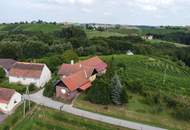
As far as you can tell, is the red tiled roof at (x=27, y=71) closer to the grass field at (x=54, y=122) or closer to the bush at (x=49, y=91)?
the bush at (x=49, y=91)

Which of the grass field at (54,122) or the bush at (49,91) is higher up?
the bush at (49,91)

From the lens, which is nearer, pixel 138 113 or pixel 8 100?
pixel 138 113

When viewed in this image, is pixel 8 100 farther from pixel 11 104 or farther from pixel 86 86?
pixel 86 86

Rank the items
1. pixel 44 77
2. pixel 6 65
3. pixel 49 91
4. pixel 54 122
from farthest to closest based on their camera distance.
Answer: pixel 6 65
pixel 44 77
pixel 49 91
pixel 54 122

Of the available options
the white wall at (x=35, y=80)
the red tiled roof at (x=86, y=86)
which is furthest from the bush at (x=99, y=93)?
the white wall at (x=35, y=80)

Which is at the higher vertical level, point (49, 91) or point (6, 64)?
point (6, 64)

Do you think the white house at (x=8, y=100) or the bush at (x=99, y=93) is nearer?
the bush at (x=99, y=93)

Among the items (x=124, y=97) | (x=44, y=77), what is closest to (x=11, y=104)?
(x=44, y=77)
